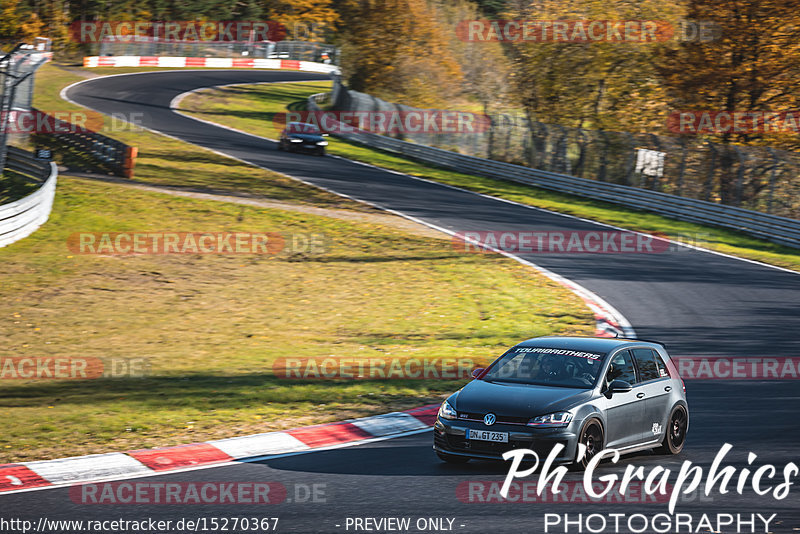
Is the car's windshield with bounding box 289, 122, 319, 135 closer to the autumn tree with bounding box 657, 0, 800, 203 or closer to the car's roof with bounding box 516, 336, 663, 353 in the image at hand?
the autumn tree with bounding box 657, 0, 800, 203

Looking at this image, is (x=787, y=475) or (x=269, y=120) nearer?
(x=787, y=475)

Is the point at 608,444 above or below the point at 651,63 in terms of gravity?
below

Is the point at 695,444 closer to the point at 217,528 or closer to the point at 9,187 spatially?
the point at 217,528

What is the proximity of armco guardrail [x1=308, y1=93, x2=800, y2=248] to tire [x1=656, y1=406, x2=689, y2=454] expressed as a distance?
2001 cm

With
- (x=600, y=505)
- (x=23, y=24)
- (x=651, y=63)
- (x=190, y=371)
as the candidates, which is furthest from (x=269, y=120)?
(x=600, y=505)

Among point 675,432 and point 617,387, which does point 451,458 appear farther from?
point 675,432

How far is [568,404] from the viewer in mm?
9211

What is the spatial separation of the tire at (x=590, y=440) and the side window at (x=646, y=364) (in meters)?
1.31

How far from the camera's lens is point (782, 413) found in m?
12.5

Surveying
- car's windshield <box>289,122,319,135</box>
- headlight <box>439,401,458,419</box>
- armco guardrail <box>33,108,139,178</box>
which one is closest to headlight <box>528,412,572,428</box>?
headlight <box>439,401,458,419</box>

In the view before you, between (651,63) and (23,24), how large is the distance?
5571cm

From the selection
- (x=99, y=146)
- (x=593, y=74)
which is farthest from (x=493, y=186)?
(x=99, y=146)

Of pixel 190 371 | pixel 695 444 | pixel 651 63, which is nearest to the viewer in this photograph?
pixel 695 444

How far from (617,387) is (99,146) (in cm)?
3121
